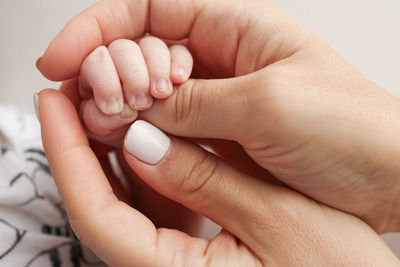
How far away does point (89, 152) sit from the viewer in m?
0.62

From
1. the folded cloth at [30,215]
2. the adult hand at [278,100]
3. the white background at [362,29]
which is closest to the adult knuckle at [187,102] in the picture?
the adult hand at [278,100]

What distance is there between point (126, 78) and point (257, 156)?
241 millimetres

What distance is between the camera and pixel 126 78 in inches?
23.3

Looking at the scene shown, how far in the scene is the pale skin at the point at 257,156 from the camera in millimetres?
537

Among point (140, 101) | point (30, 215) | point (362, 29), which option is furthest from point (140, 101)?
point (362, 29)

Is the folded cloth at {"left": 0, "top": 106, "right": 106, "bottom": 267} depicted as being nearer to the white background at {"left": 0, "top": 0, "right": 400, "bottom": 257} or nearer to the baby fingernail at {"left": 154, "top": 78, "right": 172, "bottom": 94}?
the baby fingernail at {"left": 154, "top": 78, "right": 172, "bottom": 94}

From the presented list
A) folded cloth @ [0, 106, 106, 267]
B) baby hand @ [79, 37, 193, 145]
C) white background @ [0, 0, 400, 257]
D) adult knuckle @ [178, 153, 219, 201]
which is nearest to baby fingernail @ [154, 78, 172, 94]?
baby hand @ [79, 37, 193, 145]

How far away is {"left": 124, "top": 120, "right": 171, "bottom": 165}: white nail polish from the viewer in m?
0.60

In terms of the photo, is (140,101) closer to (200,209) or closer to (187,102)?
(187,102)

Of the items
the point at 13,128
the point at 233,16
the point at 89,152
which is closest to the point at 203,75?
the point at 233,16

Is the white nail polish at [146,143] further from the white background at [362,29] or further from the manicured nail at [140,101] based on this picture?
the white background at [362,29]

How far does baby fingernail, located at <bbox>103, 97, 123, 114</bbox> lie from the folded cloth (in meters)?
0.30

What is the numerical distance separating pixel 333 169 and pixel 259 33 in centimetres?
26

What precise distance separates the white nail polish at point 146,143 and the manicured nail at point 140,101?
0.03 meters
